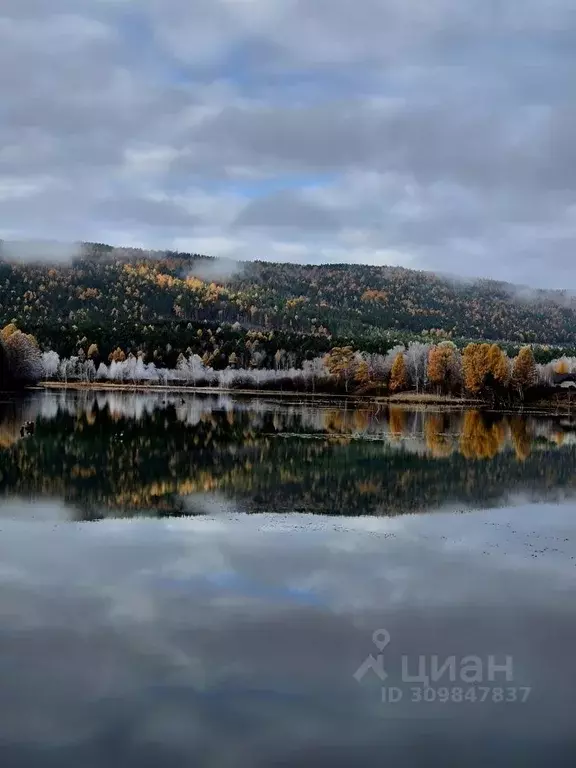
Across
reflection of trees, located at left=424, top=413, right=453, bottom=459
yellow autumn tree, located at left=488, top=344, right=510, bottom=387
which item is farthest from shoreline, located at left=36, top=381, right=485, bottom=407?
reflection of trees, located at left=424, top=413, right=453, bottom=459

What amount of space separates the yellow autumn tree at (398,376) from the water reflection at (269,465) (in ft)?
197

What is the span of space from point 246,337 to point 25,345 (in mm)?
80923

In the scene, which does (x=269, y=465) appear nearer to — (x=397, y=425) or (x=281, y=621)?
(x=281, y=621)

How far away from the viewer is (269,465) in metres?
35.8

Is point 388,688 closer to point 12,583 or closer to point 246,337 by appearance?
point 12,583

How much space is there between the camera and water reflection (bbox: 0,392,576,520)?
89.4 feet

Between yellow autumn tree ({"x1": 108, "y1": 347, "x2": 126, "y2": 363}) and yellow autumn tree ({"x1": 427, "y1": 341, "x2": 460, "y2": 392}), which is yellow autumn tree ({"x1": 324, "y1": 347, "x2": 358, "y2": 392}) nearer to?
yellow autumn tree ({"x1": 427, "y1": 341, "x2": 460, "y2": 392})

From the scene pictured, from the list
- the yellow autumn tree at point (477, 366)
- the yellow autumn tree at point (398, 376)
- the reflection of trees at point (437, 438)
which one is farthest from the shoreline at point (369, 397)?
the reflection of trees at point (437, 438)

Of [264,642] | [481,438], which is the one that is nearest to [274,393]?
[481,438]

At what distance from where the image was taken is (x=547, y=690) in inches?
475

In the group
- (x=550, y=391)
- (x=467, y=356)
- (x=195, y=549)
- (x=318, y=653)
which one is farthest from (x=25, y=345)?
(x=318, y=653)

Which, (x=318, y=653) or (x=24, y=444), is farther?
(x=24, y=444)

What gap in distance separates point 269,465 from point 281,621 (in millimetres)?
21379

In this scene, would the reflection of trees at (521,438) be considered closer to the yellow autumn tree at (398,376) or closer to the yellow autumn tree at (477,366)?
the yellow autumn tree at (477,366)
